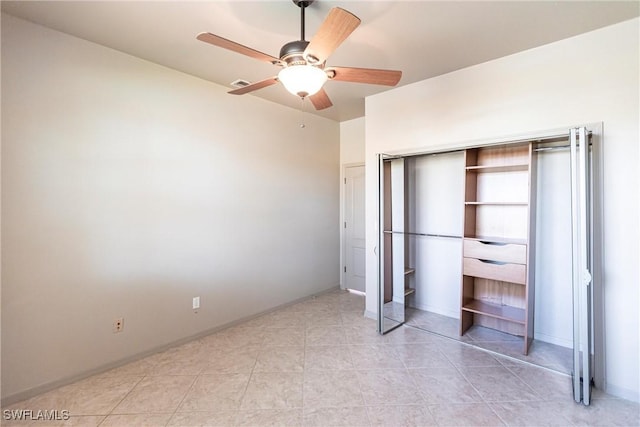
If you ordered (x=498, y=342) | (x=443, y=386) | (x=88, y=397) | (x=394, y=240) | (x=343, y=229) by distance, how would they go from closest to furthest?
1. (x=88, y=397)
2. (x=443, y=386)
3. (x=498, y=342)
4. (x=394, y=240)
5. (x=343, y=229)

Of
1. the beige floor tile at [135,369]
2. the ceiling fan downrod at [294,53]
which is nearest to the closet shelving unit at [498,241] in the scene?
the ceiling fan downrod at [294,53]

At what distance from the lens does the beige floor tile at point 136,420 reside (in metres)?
1.91

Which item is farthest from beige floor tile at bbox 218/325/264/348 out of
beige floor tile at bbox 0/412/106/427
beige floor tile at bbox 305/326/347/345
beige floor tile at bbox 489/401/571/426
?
beige floor tile at bbox 489/401/571/426

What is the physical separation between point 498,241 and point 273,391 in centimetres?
246

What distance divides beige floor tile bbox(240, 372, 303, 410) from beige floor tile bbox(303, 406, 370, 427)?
0.14 metres

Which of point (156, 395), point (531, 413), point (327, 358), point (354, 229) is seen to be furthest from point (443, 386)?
point (354, 229)

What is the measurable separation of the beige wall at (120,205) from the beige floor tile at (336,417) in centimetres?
173

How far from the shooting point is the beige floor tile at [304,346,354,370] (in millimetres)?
2584

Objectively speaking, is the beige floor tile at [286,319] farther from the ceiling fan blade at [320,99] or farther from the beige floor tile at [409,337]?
the ceiling fan blade at [320,99]

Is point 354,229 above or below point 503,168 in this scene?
below

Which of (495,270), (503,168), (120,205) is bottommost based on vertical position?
(495,270)

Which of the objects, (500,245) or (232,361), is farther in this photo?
(500,245)

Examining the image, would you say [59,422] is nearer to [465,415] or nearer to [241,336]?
[241,336]

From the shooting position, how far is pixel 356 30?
2.22m
